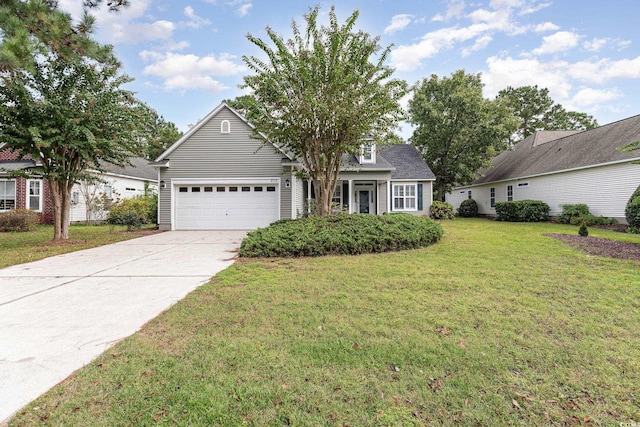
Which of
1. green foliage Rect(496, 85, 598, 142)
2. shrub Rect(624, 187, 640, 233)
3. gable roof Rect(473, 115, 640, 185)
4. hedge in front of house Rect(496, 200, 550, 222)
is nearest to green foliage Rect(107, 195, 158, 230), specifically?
shrub Rect(624, 187, 640, 233)

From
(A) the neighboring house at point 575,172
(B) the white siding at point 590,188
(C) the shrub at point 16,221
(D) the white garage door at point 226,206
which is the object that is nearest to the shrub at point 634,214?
(A) the neighboring house at point 575,172

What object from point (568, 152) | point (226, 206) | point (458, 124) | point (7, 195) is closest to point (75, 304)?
point (226, 206)

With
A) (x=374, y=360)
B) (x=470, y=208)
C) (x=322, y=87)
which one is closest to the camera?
(x=374, y=360)

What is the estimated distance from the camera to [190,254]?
25.4 ft

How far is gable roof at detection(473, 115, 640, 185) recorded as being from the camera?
551 inches

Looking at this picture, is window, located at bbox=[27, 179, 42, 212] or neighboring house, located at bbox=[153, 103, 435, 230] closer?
neighboring house, located at bbox=[153, 103, 435, 230]

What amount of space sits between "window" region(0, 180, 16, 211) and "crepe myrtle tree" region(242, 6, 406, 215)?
15515mm

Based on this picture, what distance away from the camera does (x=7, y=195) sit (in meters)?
15.7

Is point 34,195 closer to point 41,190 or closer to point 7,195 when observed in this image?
point 41,190

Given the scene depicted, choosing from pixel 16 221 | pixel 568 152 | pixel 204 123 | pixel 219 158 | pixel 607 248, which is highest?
pixel 204 123

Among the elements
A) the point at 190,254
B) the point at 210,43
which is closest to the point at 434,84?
the point at 210,43

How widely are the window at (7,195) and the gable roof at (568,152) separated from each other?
27.6 m

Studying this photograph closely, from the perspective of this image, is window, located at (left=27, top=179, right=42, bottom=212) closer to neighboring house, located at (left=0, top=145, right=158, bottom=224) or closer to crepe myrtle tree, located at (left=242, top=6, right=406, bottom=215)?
neighboring house, located at (left=0, top=145, right=158, bottom=224)

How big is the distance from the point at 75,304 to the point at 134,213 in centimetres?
1082
